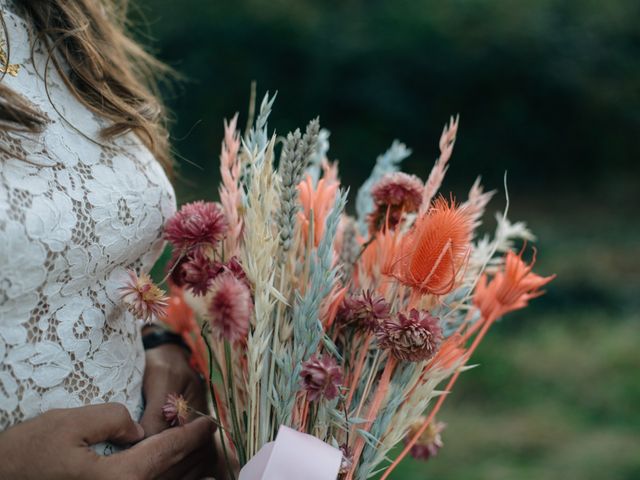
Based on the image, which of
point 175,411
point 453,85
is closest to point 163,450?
point 175,411

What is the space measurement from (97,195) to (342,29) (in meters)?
5.26

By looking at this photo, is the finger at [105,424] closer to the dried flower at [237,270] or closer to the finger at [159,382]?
the finger at [159,382]

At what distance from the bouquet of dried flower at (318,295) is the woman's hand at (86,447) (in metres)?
0.08

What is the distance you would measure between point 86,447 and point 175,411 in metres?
0.19

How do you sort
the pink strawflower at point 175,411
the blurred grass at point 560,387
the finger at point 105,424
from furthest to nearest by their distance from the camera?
the blurred grass at point 560,387 < the pink strawflower at point 175,411 < the finger at point 105,424

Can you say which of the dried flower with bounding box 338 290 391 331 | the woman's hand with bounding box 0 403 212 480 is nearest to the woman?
the woman's hand with bounding box 0 403 212 480

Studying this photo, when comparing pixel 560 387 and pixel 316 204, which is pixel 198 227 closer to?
pixel 316 204

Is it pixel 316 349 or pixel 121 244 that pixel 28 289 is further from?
pixel 316 349

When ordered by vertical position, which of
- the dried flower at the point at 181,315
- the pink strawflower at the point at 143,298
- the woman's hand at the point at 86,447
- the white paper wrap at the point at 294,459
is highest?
the dried flower at the point at 181,315

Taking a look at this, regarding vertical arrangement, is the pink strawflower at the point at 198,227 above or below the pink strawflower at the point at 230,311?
above

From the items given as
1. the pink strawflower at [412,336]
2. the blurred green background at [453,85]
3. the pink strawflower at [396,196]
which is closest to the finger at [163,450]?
A: the pink strawflower at [412,336]

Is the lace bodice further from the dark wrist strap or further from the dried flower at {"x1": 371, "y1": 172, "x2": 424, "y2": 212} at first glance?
the dried flower at {"x1": 371, "y1": 172, "x2": 424, "y2": 212}

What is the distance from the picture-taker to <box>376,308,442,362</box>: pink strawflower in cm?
106

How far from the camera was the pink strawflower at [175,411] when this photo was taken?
1.21m
